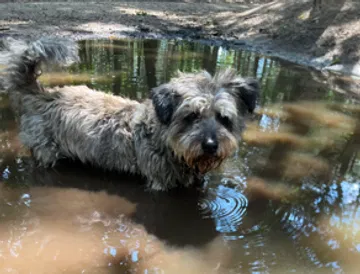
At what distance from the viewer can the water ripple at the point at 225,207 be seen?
14.1 ft

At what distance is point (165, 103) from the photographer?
14.1ft

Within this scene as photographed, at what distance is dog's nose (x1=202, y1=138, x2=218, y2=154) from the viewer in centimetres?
397

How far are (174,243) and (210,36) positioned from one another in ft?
44.9

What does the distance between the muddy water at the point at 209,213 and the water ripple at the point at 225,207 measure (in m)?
0.01

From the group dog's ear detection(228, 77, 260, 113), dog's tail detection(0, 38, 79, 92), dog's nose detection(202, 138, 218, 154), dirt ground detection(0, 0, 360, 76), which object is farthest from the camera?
dirt ground detection(0, 0, 360, 76)

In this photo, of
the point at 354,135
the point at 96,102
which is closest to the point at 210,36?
the point at 354,135

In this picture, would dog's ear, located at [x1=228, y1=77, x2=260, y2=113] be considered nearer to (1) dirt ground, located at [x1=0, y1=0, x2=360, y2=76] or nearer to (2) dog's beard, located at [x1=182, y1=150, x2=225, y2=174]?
(2) dog's beard, located at [x1=182, y1=150, x2=225, y2=174]

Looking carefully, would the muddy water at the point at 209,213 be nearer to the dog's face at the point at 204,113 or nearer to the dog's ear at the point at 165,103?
the dog's face at the point at 204,113

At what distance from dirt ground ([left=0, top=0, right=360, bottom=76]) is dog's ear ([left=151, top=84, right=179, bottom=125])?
9193 mm

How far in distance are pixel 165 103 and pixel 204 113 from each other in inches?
19.0

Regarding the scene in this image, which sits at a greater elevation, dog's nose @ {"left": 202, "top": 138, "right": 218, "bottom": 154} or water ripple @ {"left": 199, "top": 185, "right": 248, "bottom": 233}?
dog's nose @ {"left": 202, "top": 138, "right": 218, "bottom": 154}

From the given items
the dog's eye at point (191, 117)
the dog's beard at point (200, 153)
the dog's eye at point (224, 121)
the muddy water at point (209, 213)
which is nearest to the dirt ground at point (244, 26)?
the muddy water at point (209, 213)

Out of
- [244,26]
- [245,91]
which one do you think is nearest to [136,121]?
[245,91]

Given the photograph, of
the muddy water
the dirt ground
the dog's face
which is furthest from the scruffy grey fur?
the dirt ground
